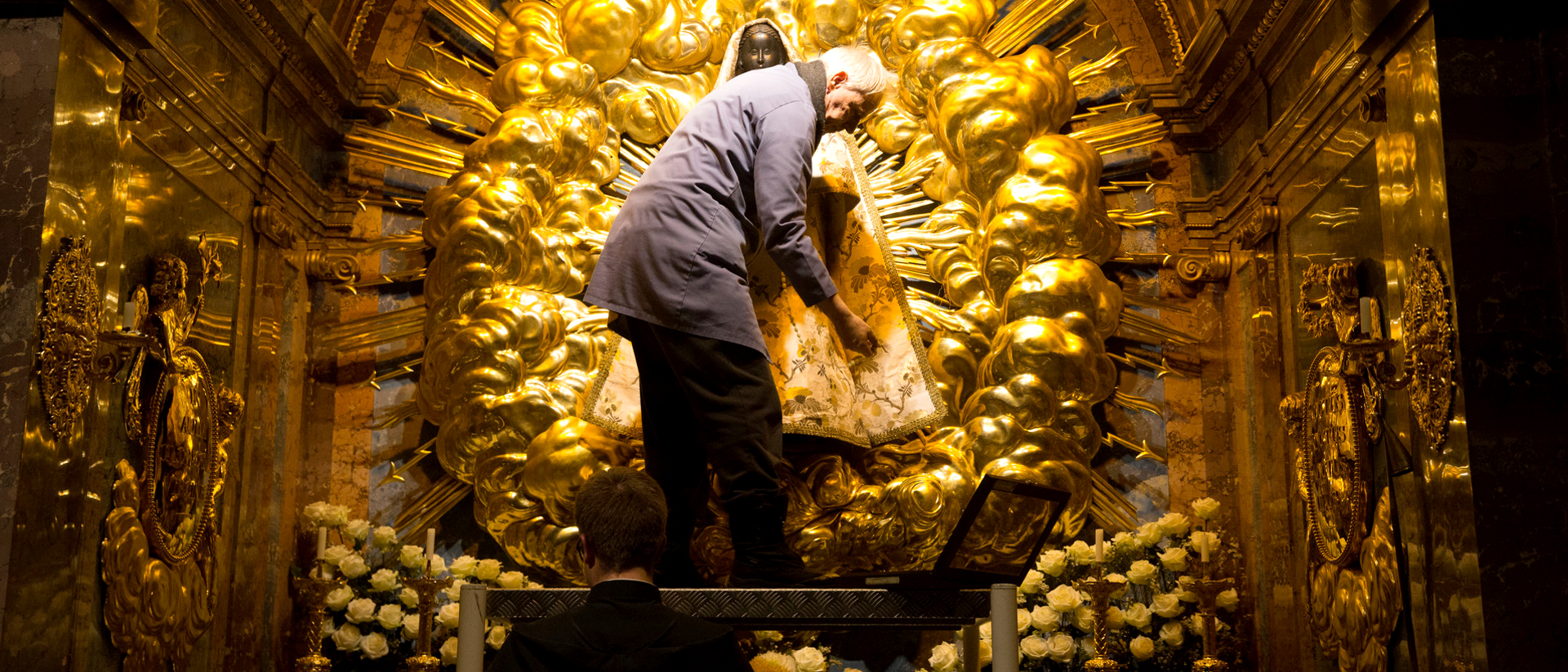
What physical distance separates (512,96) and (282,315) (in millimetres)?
1289

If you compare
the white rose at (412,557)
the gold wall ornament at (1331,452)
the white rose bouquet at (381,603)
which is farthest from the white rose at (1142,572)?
the white rose at (412,557)

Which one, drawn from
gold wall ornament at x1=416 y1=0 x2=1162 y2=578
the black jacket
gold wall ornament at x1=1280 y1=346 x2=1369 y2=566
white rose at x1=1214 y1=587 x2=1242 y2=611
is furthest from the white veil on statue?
the black jacket

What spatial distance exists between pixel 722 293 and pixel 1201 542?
7.10 ft

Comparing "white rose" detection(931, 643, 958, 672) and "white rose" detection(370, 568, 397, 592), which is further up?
"white rose" detection(370, 568, 397, 592)

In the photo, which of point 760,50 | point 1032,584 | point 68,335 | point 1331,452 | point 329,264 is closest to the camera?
point 68,335

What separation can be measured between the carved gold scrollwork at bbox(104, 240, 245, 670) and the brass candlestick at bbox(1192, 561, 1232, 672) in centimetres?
344

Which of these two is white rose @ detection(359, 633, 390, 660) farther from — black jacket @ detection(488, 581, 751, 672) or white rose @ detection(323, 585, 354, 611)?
black jacket @ detection(488, 581, 751, 672)

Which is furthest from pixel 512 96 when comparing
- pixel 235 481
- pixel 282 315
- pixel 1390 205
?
pixel 1390 205

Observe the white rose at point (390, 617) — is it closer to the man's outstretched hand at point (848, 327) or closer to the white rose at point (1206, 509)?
the man's outstretched hand at point (848, 327)

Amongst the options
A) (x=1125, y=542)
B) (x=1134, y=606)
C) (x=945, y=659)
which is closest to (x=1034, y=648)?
(x=945, y=659)

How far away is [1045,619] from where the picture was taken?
4902mm

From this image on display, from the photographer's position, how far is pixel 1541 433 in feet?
10.6

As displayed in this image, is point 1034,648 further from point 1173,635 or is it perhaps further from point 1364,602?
point 1364,602

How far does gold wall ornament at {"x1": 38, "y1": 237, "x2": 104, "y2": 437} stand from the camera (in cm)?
347
